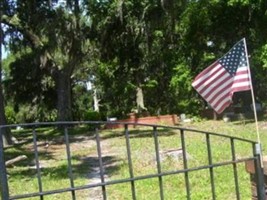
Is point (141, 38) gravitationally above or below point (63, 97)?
above

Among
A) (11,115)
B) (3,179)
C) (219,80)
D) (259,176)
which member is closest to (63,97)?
(11,115)

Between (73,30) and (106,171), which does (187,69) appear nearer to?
(73,30)

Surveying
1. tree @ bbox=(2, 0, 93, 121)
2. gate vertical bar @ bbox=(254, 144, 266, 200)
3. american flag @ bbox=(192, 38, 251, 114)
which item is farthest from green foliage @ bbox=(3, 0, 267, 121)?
gate vertical bar @ bbox=(254, 144, 266, 200)

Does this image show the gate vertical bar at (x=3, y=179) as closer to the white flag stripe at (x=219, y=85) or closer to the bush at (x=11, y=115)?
the white flag stripe at (x=219, y=85)

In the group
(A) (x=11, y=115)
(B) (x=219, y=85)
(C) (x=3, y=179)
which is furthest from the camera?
(A) (x=11, y=115)

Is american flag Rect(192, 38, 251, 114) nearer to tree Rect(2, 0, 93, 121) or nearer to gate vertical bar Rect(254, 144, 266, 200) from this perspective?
gate vertical bar Rect(254, 144, 266, 200)

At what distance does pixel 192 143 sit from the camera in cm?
1401

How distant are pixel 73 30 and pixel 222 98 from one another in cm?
1742

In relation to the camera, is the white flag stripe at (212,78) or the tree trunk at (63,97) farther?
the tree trunk at (63,97)

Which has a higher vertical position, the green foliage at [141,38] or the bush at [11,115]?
the green foliage at [141,38]

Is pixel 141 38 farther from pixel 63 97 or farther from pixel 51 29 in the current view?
pixel 51 29

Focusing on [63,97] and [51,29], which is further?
[63,97]

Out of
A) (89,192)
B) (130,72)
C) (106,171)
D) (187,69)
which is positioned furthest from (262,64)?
(89,192)

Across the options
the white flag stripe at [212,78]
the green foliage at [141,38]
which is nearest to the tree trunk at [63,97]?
the green foliage at [141,38]
